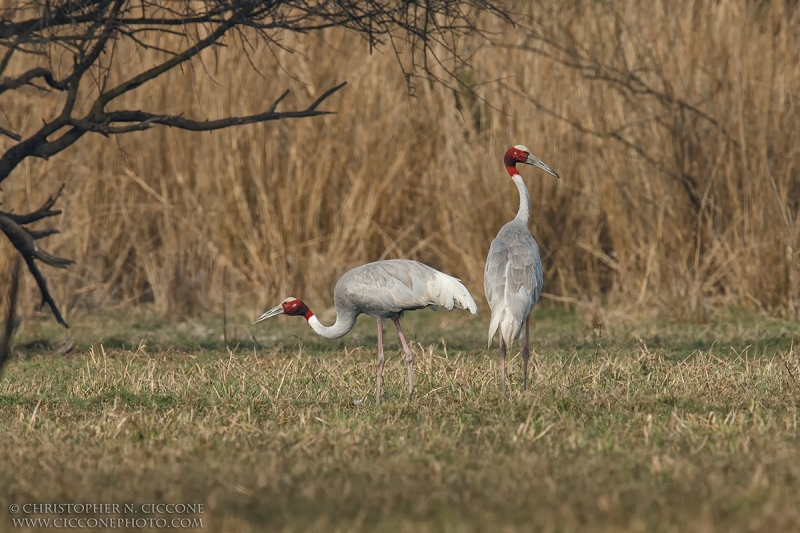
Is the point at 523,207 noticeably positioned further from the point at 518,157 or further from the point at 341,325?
the point at 341,325

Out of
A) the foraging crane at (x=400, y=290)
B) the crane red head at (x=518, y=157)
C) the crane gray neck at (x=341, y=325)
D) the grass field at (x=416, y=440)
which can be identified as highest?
the crane red head at (x=518, y=157)

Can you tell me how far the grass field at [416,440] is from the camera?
3775 mm

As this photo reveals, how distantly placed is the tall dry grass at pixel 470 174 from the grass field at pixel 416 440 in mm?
2267

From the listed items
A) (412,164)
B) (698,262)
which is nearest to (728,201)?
(698,262)

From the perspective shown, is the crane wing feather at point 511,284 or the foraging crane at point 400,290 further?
the foraging crane at point 400,290

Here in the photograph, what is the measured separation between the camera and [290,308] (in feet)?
23.9

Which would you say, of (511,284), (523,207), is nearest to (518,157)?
(523,207)

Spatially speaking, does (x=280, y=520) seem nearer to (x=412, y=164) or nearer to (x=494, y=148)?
(x=494, y=148)

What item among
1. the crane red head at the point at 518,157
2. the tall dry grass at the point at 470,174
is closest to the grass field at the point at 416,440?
the crane red head at the point at 518,157

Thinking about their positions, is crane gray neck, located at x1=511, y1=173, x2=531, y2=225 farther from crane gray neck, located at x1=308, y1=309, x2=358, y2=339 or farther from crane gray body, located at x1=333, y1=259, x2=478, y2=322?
crane gray neck, located at x1=308, y1=309, x2=358, y2=339

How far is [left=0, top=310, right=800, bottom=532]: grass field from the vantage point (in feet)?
12.4

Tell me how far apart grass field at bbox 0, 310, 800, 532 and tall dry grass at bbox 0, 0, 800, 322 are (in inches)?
89.3

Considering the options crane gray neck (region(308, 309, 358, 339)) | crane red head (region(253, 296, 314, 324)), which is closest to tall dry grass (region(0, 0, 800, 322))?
crane red head (region(253, 296, 314, 324))

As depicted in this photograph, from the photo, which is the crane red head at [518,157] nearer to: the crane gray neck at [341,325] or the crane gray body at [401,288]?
the crane gray body at [401,288]
